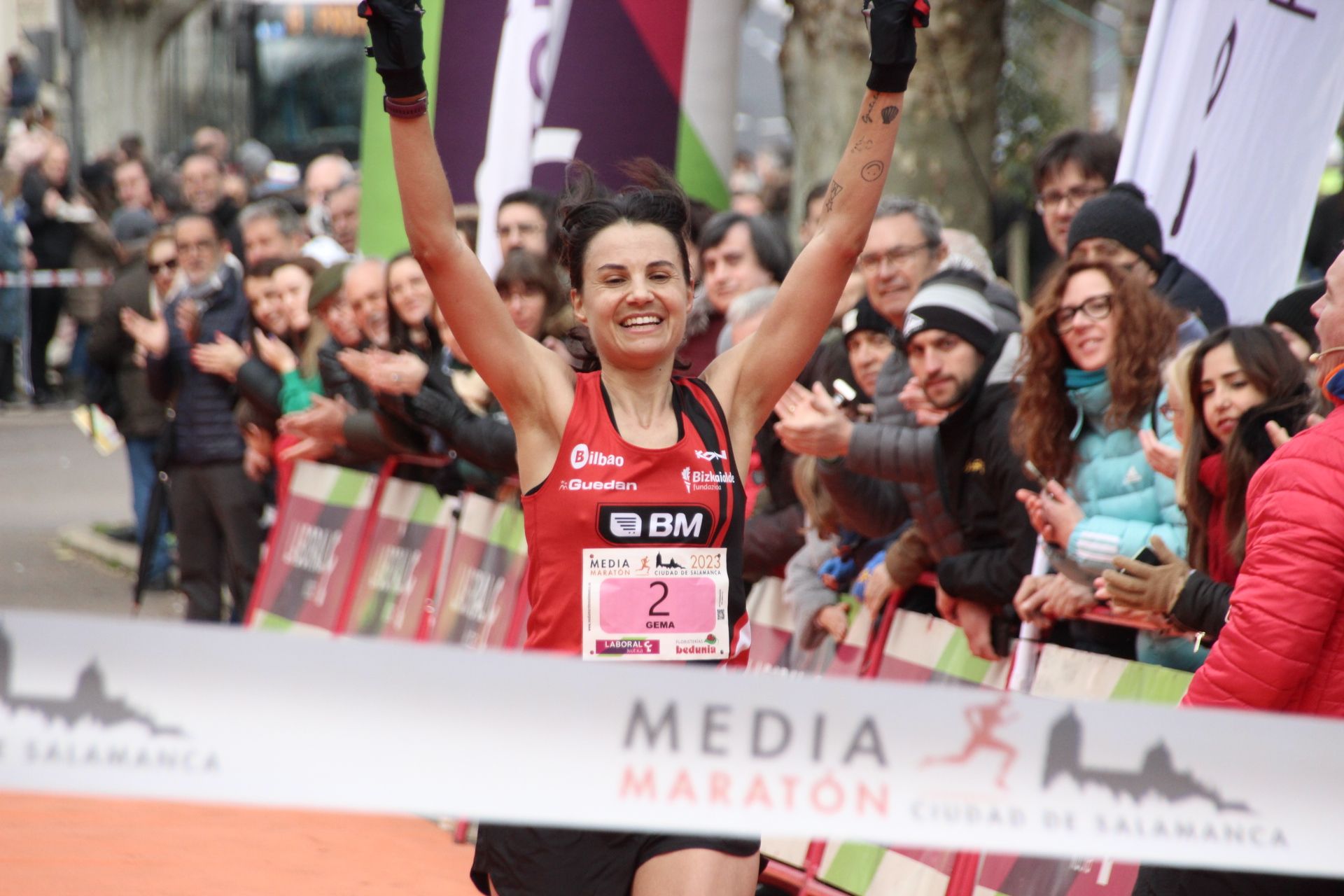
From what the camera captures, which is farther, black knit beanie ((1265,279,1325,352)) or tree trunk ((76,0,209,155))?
tree trunk ((76,0,209,155))

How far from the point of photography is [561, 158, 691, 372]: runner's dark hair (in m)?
3.81

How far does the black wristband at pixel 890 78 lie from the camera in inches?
146

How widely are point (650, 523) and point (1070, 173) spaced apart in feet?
12.4

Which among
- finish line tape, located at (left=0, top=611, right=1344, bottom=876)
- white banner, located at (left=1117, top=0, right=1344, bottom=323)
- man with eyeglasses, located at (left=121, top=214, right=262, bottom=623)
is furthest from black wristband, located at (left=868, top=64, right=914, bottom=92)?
man with eyeglasses, located at (left=121, top=214, right=262, bottom=623)

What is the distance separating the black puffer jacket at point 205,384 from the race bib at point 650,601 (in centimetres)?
688

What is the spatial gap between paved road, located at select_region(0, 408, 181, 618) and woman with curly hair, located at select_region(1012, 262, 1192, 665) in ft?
24.3

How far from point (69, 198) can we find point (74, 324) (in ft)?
5.01

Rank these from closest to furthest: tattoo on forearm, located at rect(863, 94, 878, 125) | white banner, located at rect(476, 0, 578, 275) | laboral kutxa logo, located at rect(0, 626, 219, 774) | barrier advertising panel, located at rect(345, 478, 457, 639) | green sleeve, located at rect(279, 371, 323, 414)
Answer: laboral kutxa logo, located at rect(0, 626, 219, 774) < tattoo on forearm, located at rect(863, 94, 878, 125) < barrier advertising panel, located at rect(345, 478, 457, 639) < white banner, located at rect(476, 0, 578, 275) < green sleeve, located at rect(279, 371, 323, 414)

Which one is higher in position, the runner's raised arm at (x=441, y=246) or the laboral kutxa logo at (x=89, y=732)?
the runner's raised arm at (x=441, y=246)

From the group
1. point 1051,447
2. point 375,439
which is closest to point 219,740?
point 1051,447

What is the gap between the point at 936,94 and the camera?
9.92 meters

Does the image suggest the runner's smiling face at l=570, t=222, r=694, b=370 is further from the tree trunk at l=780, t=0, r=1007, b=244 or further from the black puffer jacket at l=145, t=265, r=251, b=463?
the black puffer jacket at l=145, t=265, r=251, b=463

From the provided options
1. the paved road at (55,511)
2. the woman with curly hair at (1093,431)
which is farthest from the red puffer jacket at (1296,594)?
the paved road at (55,511)

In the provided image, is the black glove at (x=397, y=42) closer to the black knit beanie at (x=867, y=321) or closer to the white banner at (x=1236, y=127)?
the white banner at (x=1236, y=127)
